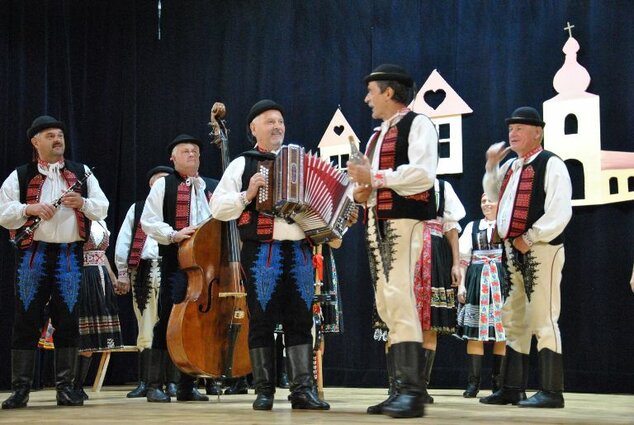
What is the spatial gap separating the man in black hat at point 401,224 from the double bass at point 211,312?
1.29m

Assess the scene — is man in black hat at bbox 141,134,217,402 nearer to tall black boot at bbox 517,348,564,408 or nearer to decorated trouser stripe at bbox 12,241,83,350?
decorated trouser stripe at bbox 12,241,83,350

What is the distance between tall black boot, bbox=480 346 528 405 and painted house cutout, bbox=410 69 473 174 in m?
2.53

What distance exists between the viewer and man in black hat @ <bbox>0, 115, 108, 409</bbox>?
4723 millimetres

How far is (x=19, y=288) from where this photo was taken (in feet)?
15.6

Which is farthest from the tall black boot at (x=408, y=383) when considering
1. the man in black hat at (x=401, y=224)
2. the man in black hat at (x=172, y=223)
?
the man in black hat at (x=172, y=223)

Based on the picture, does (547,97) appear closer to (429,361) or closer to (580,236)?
(580,236)

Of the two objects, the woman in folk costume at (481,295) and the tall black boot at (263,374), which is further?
the woman in folk costume at (481,295)

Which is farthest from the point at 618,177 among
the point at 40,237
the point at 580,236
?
the point at 40,237

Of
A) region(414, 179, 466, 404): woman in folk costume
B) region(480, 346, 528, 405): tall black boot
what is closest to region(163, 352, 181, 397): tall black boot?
region(414, 179, 466, 404): woman in folk costume

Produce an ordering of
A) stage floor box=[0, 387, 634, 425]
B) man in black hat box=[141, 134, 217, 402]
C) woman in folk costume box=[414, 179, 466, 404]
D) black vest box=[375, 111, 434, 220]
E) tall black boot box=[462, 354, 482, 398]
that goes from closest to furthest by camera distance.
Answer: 1. stage floor box=[0, 387, 634, 425]
2. black vest box=[375, 111, 434, 220]
3. woman in folk costume box=[414, 179, 466, 404]
4. man in black hat box=[141, 134, 217, 402]
5. tall black boot box=[462, 354, 482, 398]

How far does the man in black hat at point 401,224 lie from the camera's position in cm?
362

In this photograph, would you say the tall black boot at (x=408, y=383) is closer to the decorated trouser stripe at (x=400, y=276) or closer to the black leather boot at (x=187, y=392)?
the decorated trouser stripe at (x=400, y=276)

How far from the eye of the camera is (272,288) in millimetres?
4344

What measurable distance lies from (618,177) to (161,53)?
14.8ft
